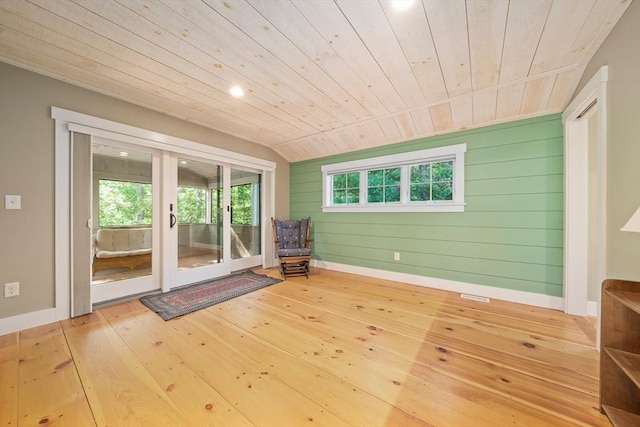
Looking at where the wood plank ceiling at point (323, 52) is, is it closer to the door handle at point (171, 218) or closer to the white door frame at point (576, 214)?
the white door frame at point (576, 214)

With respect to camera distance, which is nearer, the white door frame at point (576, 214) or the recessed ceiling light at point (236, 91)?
the white door frame at point (576, 214)

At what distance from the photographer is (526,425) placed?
1109mm

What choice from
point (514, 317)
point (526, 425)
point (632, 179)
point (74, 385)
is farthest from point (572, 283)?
point (74, 385)

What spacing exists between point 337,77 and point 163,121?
88.2 inches

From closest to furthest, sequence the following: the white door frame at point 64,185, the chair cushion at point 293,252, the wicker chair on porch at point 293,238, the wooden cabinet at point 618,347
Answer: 1. the wooden cabinet at point 618,347
2. the white door frame at point 64,185
3. the chair cushion at point 293,252
4. the wicker chair on porch at point 293,238

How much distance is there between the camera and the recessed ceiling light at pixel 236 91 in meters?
2.34

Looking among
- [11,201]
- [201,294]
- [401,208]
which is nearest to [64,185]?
[11,201]

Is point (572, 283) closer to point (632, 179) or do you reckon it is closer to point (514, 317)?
point (514, 317)

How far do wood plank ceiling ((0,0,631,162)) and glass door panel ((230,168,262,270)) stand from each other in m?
1.39

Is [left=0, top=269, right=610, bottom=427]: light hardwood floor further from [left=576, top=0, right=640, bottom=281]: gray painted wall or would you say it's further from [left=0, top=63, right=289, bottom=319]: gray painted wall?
[left=576, top=0, right=640, bottom=281]: gray painted wall

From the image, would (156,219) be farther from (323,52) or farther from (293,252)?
(323,52)

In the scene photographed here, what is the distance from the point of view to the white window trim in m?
2.94

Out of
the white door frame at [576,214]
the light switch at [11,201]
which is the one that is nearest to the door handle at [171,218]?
the light switch at [11,201]

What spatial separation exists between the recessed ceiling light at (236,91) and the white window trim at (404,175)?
198 cm
